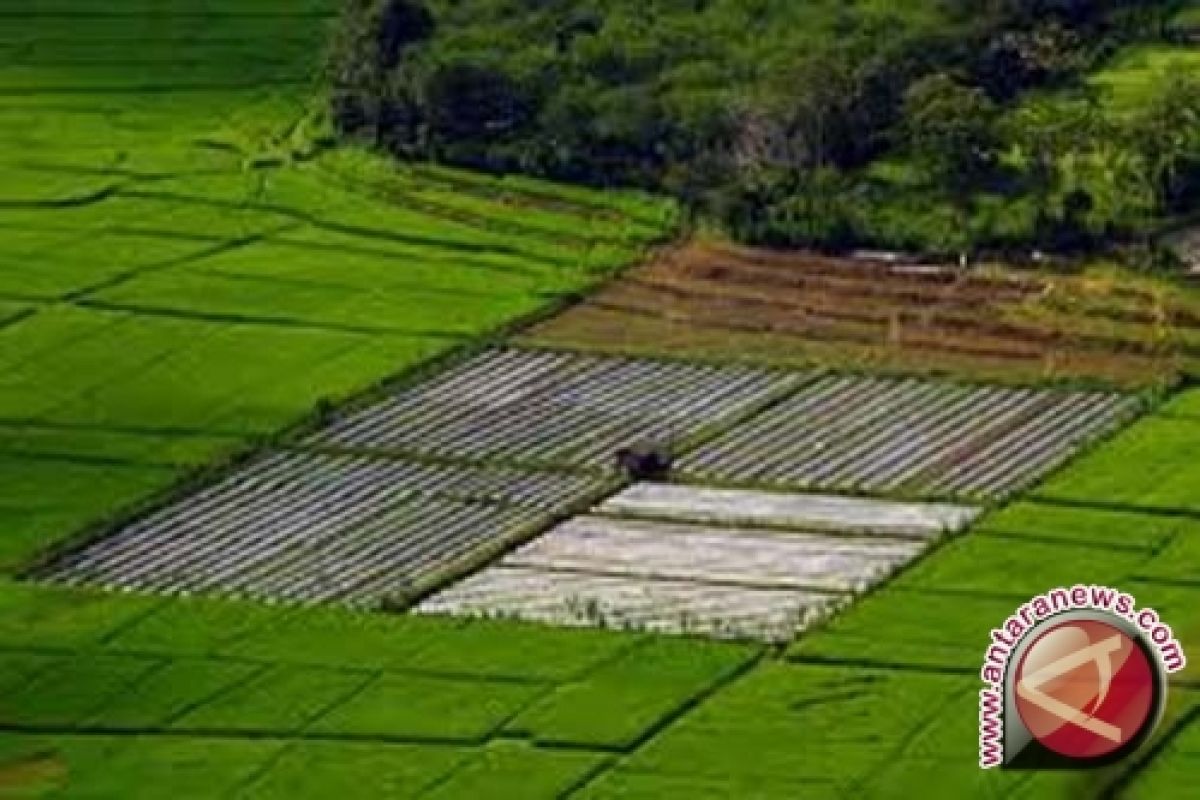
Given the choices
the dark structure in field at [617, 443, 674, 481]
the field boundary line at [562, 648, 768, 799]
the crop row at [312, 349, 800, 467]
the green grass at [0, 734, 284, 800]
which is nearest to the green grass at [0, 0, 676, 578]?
the crop row at [312, 349, 800, 467]

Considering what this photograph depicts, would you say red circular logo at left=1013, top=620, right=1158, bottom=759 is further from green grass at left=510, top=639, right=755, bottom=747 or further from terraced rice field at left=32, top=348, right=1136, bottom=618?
terraced rice field at left=32, top=348, right=1136, bottom=618

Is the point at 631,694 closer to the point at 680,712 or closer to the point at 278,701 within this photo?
the point at 680,712

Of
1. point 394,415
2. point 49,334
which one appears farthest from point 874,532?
point 49,334

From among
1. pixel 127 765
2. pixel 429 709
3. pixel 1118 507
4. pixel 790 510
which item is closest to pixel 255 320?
pixel 790 510

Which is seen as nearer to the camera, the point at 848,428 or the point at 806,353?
the point at 848,428

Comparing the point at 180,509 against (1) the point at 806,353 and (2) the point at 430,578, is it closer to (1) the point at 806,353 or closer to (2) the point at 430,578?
(2) the point at 430,578

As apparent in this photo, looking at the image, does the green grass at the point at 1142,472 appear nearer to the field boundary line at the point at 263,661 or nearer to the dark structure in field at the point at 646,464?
the dark structure in field at the point at 646,464

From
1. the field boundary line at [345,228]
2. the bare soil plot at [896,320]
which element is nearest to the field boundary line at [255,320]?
the bare soil plot at [896,320]

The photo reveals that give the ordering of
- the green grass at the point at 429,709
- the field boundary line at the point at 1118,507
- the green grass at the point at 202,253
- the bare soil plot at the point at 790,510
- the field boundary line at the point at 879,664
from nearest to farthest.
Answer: the green grass at the point at 429,709, the field boundary line at the point at 879,664, the field boundary line at the point at 1118,507, the bare soil plot at the point at 790,510, the green grass at the point at 202,253
